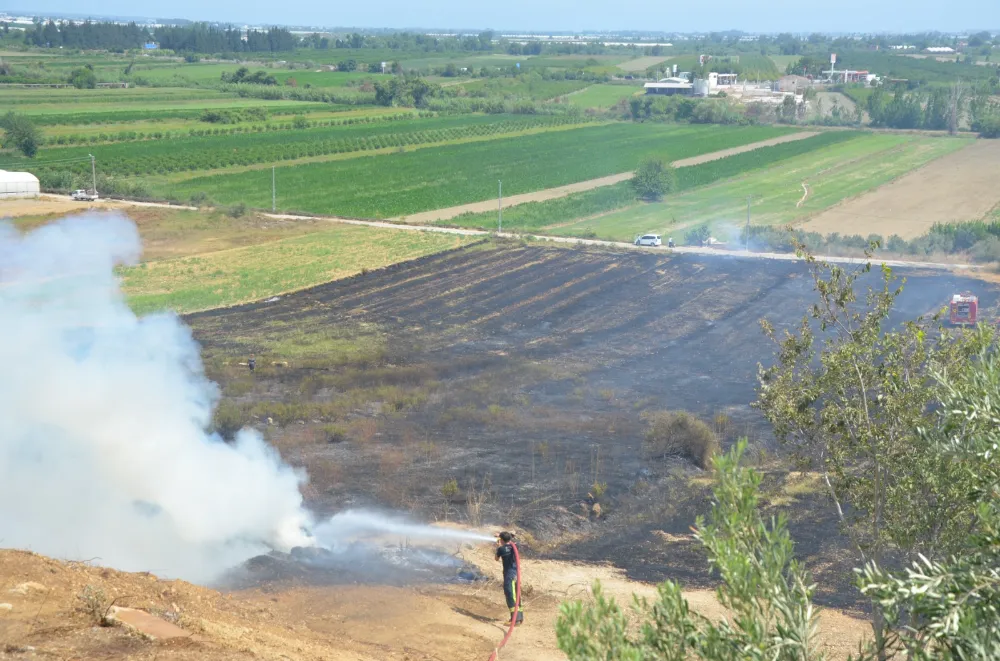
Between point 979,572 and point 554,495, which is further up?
point 979,572

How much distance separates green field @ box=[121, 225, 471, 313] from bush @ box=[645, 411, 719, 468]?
2424cm

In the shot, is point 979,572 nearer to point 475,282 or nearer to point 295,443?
point 295,443

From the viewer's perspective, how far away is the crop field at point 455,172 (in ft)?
267

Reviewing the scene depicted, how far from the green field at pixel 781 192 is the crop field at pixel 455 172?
1196cm

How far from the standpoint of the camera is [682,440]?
30125 mm

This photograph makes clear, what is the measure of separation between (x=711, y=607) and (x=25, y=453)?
14.2 meters

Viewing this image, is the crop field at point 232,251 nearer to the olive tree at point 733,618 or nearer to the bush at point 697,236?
the bush at point 697,236

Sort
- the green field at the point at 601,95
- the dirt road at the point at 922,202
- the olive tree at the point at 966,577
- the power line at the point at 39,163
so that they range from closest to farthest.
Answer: the olive tree at the point at 966,577
the dirt road at the point at 922,202
the power line at the point at 39,163
the green field at the point at 601,95

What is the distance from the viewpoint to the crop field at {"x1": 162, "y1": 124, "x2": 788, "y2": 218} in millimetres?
81312

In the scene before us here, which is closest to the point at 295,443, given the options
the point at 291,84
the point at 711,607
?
the point at 711,607

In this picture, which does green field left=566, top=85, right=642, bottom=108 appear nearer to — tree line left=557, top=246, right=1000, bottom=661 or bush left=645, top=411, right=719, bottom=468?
bush left=645, top=411, right=719, bottom=468

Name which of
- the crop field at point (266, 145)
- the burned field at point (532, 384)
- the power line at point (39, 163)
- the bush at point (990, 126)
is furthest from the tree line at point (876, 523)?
the bush at point (990, 126)

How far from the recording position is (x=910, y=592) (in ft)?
28.2

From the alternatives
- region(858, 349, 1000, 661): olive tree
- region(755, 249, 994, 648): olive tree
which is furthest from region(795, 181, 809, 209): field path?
region(858, 349, 1000, 661): olive tree
